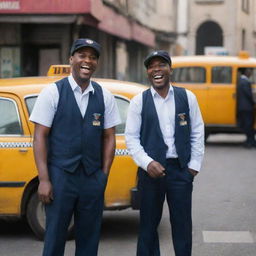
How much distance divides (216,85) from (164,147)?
1065cm

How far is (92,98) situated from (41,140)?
44 cm

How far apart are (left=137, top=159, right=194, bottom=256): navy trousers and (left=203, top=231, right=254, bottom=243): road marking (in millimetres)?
1777

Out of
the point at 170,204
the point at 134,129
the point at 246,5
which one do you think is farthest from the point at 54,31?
the point at 246,5

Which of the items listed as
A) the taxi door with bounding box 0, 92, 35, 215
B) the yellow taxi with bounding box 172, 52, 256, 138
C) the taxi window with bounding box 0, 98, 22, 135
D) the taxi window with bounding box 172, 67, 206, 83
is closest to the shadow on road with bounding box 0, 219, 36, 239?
the taxi door with bounding box 0, 92, 35, 215

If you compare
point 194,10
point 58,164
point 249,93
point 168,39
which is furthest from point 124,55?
point 58,164

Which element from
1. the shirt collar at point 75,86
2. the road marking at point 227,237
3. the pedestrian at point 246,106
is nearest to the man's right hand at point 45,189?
the shirt collar at point 75,86

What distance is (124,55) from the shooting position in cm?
2772

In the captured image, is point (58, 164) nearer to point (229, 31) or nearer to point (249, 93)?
point (249, 93)

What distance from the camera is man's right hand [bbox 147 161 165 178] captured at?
5.00 meters

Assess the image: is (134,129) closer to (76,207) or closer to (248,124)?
(76,207)

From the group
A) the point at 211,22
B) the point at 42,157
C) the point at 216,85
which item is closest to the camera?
the point at 42,157

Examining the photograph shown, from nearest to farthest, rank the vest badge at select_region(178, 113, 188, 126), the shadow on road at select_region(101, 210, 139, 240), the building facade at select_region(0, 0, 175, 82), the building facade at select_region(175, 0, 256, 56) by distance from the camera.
→ the vest badge at select_region(178, 113, 188, 126) < the shadow on road at select_region(101, 210, 139, 240) < the building facade at select_region(0, 0, 175, 82) < the building facade at select_region(175, 0, 256, 56)

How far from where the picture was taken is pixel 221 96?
15555 millimetres

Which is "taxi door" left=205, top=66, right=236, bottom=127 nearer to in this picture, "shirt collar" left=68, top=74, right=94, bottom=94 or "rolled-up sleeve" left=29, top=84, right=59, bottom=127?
"shirt collar" left=68, top=74, right=94, bottom=94
